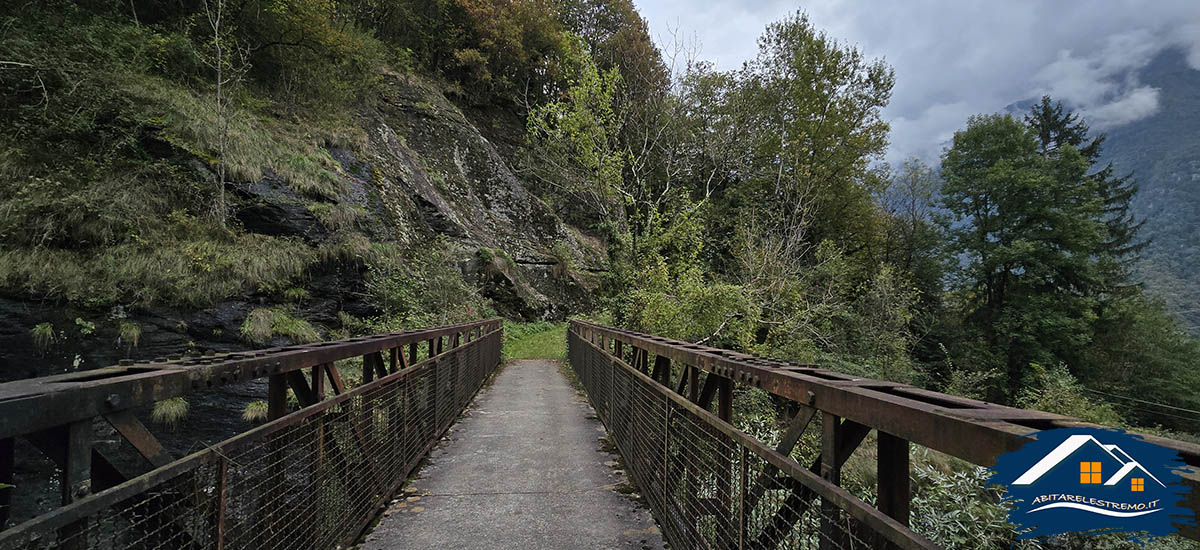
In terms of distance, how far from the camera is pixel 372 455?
340cm

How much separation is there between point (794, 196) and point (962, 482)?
67.6 ft

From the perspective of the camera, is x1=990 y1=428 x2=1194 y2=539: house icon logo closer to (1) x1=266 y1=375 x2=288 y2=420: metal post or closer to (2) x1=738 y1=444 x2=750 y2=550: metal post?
(2) x1=738 y1=444 x2=750 y2=550: metal post

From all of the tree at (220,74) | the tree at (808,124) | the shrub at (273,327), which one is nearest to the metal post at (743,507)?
the shrub at (273,327)

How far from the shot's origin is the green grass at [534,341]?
15328 millimetres

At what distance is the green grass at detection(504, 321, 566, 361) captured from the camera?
603 inches

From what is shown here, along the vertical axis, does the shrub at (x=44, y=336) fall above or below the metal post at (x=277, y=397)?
below

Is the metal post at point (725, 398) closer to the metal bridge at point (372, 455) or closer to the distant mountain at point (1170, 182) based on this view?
the metal bridge at point (372, 455)

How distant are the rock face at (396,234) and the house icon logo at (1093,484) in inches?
404

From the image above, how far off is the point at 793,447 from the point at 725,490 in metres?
0.67

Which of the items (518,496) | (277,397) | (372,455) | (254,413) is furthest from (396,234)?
(277,397)

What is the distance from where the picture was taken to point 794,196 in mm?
23609

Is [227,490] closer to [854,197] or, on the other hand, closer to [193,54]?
[193,54]

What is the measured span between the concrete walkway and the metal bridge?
0.53 feet

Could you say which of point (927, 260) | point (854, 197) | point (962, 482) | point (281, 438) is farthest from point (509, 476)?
point (927, 260)
